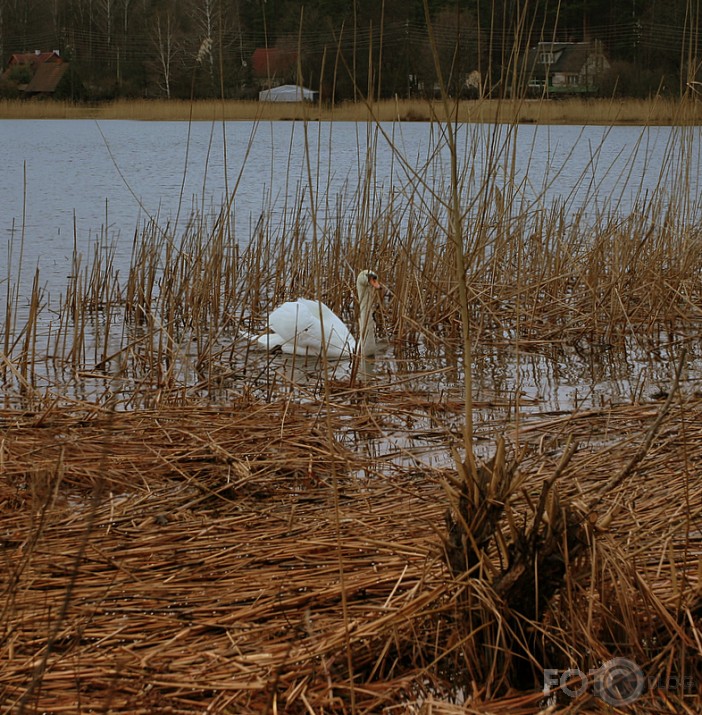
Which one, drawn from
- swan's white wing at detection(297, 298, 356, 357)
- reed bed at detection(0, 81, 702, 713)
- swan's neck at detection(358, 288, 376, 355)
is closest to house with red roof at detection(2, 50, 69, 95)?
swan's white wing at detection(297, 298, 356, 357)

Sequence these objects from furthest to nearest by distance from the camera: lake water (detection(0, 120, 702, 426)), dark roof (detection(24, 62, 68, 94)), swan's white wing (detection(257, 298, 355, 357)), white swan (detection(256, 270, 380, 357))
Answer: dark roof (detection(24, 62, 68, 94))
swan's white wing (detection(257, 298, 355, 357))
white swan (detection(256, 270, 380, 357))
lake water (detection(0, 120, 702, 426))

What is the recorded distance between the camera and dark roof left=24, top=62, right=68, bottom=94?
3669cm

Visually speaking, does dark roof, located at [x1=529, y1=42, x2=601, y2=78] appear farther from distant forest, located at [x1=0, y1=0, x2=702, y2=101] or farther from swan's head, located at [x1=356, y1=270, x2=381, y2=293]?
swan's head, located at [x1=356, y1=270, x2=381, y2=293]

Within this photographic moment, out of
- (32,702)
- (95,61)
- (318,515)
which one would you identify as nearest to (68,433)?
(318,515)

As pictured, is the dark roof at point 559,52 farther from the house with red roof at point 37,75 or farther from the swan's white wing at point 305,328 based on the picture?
the house with red roof at point 37,75

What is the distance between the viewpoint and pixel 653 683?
1950mm

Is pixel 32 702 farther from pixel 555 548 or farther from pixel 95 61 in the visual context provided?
pixel 95 61

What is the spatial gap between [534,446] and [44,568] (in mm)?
1864

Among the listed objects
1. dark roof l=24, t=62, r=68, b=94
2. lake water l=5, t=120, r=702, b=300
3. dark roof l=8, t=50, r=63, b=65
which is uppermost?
dark roof l=8, t=50, r=63, b=65

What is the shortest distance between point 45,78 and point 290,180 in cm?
2484

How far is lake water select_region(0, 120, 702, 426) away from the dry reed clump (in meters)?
0.69

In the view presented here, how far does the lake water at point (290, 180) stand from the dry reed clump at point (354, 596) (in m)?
0.69

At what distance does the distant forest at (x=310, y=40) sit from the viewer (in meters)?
10.3

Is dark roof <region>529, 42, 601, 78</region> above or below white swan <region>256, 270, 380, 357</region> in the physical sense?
above
